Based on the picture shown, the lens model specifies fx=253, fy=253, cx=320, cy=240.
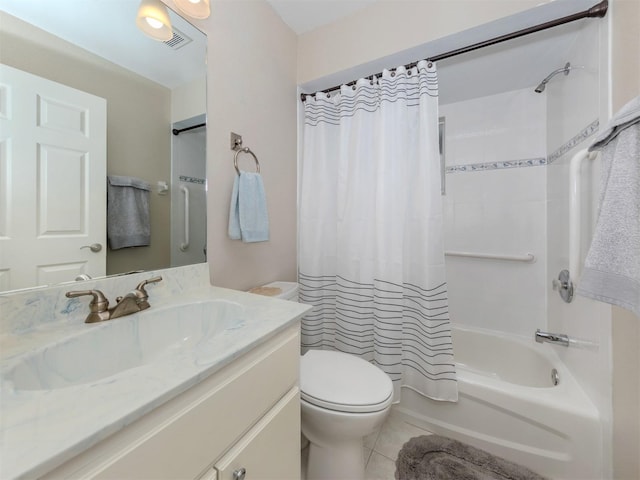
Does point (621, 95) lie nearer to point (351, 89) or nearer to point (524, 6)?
point (524, 6)

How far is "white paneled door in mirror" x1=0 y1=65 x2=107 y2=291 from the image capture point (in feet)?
2.14

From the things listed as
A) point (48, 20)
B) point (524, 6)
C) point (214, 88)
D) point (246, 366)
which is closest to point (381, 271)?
point (246, 366)

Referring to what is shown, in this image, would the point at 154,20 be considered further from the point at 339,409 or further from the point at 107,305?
the point at 339,409

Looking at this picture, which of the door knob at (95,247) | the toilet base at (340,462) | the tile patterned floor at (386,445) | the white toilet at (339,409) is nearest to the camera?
the door knob at (95,247)

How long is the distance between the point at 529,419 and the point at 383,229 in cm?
107

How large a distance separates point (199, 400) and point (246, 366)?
0.12 metres

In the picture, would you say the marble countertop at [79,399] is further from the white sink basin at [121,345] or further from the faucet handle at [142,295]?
the faucet handle at [142,295]

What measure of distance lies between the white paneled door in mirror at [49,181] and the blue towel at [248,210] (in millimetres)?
Result: 484

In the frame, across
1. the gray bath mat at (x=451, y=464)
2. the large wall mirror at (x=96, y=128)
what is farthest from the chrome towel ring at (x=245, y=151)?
the gray bath mat at (x=451, y=464)

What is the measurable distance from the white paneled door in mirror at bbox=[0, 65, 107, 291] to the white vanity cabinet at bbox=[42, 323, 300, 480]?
0.60m

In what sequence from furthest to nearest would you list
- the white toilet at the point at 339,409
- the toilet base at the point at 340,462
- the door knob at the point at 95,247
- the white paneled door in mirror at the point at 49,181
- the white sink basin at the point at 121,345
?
the toilet base at the point at 340,462 → the white toilet at the point at 339,409 → the door knob at the point at 95,247 → the white paneled door in mirror at the point at 49,181 → the white sink basin at the point at 121,345

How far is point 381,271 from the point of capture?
1.41 meters

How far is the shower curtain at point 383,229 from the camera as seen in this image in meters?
1.33

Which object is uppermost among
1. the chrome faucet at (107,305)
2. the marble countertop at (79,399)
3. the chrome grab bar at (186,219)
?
the chrome grab bar at (186,219)
